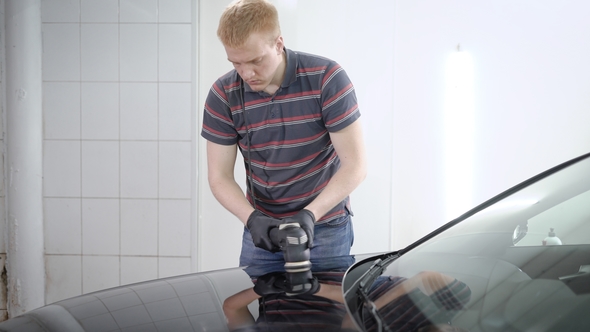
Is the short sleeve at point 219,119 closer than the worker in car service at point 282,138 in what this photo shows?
No

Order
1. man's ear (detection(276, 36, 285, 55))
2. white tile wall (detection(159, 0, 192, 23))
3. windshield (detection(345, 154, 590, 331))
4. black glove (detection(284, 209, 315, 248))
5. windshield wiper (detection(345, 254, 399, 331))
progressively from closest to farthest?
windshield (detection(345, 154, 590, 331))
windshield wiper (detection(345, 254, 399, 331))
black glove (detection(284, 209, 315, 248))
man's ear (detection(276, 36, 285, 55))
white tile wall (detection(159, 0, 192, 23))

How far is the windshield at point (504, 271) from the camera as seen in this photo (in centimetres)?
77

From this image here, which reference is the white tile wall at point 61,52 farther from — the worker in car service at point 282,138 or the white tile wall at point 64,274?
the worker in car service at point 282,138

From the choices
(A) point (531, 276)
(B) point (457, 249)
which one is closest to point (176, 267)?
(B) point (457, 249)

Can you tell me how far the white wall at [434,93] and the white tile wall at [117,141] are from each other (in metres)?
0.16

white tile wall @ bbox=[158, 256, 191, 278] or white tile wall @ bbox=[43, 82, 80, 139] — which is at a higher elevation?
white tile wall @ bbox=[43, 82, 80, 139]

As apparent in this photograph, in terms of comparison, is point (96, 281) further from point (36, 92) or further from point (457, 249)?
point (457, 249)

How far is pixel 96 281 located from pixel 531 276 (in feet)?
9.06

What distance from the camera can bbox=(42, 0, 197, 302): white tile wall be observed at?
294cm

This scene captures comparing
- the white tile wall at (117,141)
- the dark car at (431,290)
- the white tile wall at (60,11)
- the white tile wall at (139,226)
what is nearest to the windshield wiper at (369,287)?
the dark car at (431,290)

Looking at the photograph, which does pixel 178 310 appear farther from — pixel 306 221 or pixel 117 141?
pixel 117 141

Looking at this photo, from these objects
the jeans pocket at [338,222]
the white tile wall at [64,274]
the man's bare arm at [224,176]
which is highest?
the man's bare arm at [224,176]

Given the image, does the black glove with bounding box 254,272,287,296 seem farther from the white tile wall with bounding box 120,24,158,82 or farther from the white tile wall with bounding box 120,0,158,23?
the white tile wall with bounding box 120,0,158,23

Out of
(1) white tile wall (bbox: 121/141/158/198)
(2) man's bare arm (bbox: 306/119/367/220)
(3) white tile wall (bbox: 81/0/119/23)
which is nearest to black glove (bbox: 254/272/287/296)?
(2) man's bare arm (bbox: 306/119/367/220)
